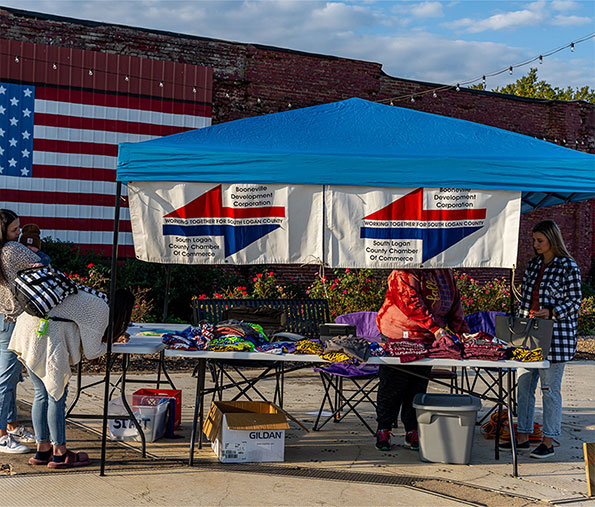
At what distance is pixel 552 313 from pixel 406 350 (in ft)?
4.46

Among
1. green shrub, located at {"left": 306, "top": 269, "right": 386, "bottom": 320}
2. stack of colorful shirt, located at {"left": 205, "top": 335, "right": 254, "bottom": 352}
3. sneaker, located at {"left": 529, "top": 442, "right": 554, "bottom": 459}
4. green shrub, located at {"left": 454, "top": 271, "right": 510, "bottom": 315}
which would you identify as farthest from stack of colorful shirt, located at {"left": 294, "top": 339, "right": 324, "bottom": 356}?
green shrub, located at {"left": 454, "top": 271, "right": 510, "bottom": 315}

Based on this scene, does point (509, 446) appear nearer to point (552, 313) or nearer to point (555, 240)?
point (552, 313)

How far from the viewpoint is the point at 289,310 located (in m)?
7.78

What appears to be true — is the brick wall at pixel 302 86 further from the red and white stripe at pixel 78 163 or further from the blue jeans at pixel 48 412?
the blue jeans at pixel 48 412

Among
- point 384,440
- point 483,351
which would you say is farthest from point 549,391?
point 384,440

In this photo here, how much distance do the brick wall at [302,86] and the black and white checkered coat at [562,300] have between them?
34.5ft

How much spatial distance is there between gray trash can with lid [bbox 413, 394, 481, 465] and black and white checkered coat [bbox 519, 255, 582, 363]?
2.80 ft

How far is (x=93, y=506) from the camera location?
4500 millimetres

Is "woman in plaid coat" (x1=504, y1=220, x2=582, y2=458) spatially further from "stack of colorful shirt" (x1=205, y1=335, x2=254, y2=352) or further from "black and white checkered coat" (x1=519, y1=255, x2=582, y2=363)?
"stack of colorful shirt" (x1=205, y1=335, x2=254, y2=352)

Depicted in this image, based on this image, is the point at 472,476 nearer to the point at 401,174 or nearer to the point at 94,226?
the point at 401,174

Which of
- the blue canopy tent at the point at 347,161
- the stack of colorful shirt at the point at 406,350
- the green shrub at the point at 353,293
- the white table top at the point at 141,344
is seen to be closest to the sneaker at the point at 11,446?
the blue canopy tent at the point at 347,161

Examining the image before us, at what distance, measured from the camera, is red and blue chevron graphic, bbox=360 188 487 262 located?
5.57 metres

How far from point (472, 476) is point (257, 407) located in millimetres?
1813

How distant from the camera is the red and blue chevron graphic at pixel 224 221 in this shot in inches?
218
